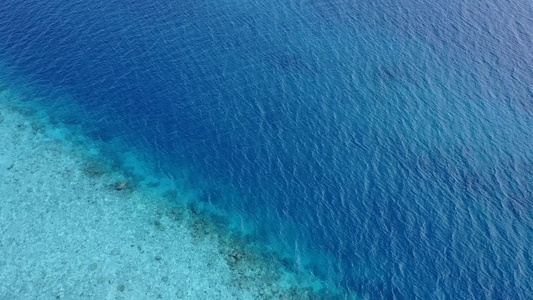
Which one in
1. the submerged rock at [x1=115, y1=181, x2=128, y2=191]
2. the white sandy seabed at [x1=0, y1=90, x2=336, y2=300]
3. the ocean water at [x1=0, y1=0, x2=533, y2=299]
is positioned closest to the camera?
the white sandy seabed at [x1=0, y1=90, x2=336, y2=300]

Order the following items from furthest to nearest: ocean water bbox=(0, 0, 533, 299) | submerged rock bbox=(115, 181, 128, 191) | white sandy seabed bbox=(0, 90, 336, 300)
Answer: submerged rock bbox=(115, 181, 128, 191) → ocean water bbox=(0, 0, 533, 299) → white sandy seabed bbox=(0, 90, 336, 300)

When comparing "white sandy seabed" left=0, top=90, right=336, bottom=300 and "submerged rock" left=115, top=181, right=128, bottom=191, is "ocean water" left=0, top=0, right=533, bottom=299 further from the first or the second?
"white sandy seabed" left=0, top=90, right=336, bottom=300

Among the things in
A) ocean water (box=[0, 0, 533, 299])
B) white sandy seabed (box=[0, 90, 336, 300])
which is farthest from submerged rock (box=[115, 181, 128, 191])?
ocean water (box=[0, 0, 533, 299])

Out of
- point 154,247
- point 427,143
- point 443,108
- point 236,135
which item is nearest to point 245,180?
point 236,135

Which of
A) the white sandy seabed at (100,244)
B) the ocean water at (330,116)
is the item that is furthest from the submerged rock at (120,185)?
the ocean water at (330,116)

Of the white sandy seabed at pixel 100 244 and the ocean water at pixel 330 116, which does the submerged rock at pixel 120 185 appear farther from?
the ocean water at pixel 330 116

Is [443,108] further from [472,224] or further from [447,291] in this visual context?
[447,291]
